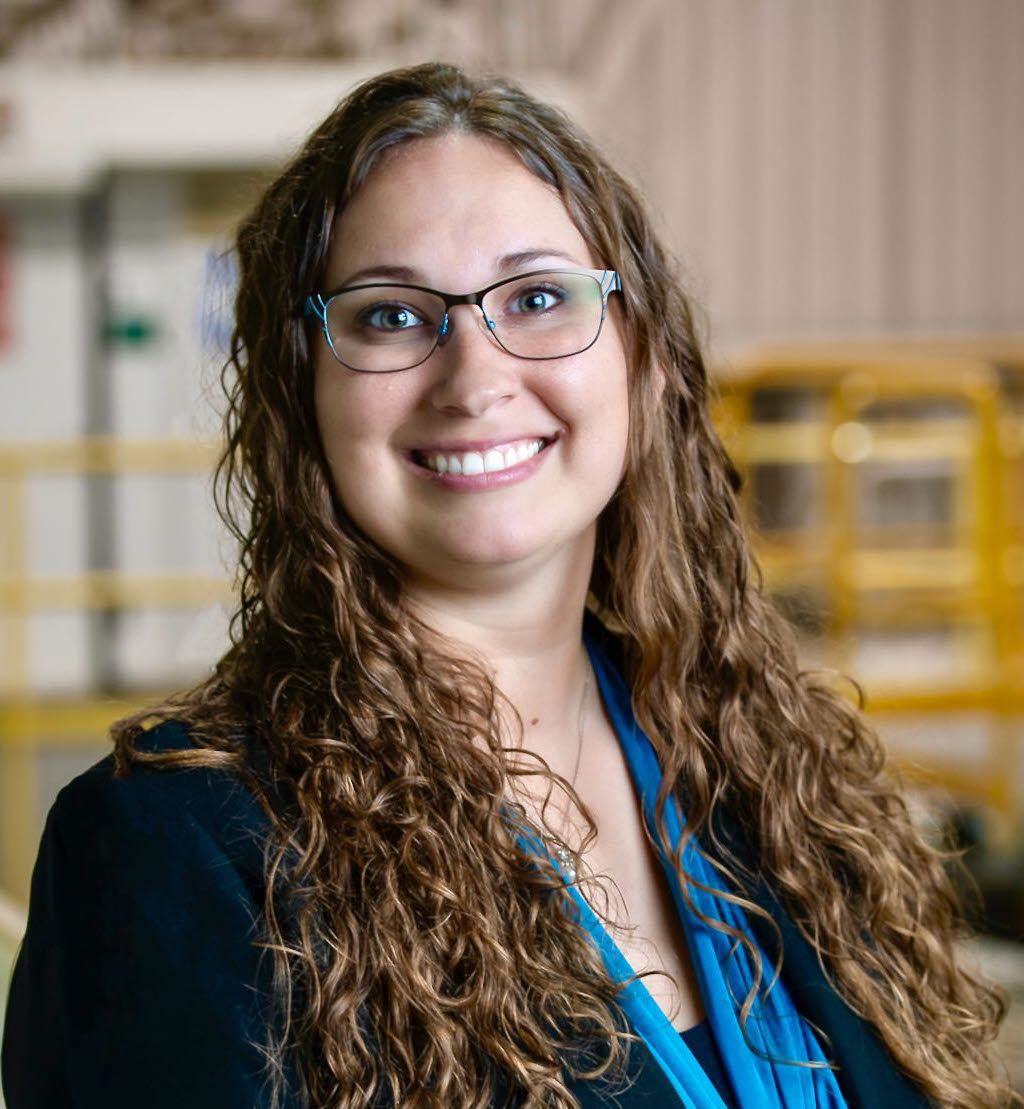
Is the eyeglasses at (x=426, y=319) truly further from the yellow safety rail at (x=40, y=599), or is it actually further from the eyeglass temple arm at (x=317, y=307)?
the yellow safety rail at (x=40, y=599)

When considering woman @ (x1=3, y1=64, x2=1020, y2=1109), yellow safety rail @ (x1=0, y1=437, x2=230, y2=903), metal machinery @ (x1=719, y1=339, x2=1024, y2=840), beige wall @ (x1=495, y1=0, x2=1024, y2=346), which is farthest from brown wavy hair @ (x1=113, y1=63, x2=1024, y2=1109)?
beige wall @ (x1=495, y1=0, x2=1024, y2=346)

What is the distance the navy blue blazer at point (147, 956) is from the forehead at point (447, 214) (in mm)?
414

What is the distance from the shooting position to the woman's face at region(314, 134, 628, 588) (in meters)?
1.15

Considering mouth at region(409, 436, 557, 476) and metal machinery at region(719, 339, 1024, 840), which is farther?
metal machinery at region(719, 339, 1024, 840)

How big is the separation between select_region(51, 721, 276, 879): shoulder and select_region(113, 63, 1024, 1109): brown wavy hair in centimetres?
1

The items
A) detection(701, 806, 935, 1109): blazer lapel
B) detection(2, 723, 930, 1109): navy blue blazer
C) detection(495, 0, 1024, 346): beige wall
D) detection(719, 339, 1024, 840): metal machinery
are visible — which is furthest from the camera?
detection(495, 0, 1024, 346): beige wall

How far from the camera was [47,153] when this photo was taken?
21.0 feet

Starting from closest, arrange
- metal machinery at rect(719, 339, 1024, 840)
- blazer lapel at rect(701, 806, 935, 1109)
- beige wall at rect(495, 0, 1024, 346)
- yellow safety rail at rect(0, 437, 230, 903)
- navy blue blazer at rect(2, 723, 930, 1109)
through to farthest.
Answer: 1. navy blue blazer at rect(2, 723, 930, 1109)
2. blazer lapel at rect(701, 806, 935, 1109)
3. metal machinery at rect(719, 339, 1024, 840)
4. yellow safety rail at rect(0, 437, 230, 903)
5. beige wall at rect(495, 0, 1024, 346)

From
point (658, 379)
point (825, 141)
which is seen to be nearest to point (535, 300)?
point (658, 379)

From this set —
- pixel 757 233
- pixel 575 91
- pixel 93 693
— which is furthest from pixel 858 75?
pixel 93 693

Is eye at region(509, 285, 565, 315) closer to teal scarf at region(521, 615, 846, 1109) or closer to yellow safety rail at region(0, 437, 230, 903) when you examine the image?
teal scarf at region(521, 615, 846, 1109)

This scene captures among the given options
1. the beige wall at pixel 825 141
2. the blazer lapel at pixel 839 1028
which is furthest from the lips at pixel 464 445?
the beige wall at pixel 825 141

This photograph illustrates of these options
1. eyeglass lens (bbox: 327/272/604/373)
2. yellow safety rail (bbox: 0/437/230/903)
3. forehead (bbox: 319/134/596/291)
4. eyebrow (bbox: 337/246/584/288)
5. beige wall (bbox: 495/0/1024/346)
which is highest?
beige wall (bbox: 495/0/1024/346)

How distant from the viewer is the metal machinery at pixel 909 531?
408cm
